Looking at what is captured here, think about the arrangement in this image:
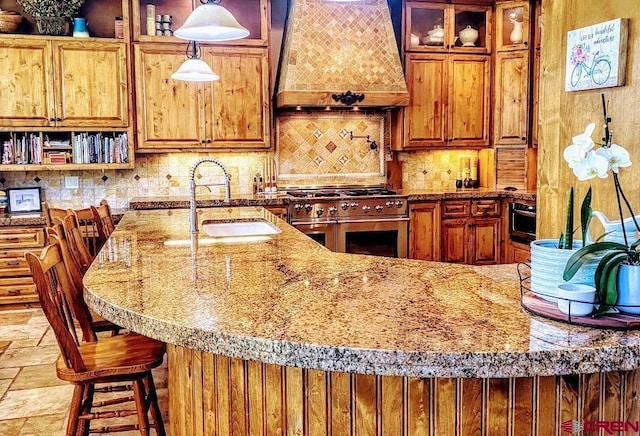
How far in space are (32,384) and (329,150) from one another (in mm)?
3759

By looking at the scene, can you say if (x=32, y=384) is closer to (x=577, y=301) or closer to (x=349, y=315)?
(x=349, y=315)

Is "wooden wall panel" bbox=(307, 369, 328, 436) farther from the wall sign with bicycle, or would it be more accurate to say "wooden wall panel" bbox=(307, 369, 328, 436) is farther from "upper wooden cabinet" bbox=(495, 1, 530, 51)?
"upper wooden cabinet" bbox=(495, 1, 530, 51)

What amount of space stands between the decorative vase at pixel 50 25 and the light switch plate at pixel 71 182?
1.32 m

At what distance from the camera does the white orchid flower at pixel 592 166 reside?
1.49m

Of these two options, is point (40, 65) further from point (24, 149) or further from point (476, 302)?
point (476, 302)

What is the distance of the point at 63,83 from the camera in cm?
542

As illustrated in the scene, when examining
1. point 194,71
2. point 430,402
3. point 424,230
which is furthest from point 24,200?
point 430,402

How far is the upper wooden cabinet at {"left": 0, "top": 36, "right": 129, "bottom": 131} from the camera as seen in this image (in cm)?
532

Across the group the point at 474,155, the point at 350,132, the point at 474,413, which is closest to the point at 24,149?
the point at 350,132

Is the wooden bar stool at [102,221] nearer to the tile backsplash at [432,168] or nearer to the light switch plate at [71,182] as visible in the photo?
the light switch plate at [71,182]

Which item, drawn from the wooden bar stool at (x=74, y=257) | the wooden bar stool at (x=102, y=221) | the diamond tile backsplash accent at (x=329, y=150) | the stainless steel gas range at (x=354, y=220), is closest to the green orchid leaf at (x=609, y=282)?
the wooden bar stool at (x=74, y=257)

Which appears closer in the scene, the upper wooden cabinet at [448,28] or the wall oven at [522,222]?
the wall oven at [522,222]

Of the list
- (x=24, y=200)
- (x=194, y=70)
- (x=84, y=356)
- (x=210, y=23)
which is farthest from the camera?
(x=24, y=200)

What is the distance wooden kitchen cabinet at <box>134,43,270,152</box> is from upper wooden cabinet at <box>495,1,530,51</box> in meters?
2.46
